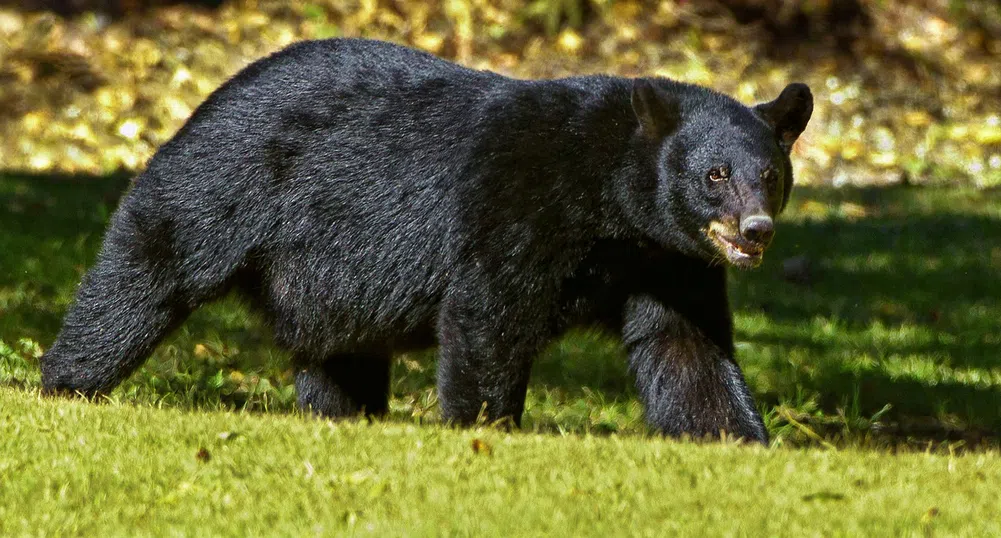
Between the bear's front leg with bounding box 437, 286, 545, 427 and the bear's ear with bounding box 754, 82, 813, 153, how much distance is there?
4.32ft

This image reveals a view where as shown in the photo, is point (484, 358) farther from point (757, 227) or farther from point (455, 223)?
point (757, 227)

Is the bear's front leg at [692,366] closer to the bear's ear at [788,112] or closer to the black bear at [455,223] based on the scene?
the black bear at [455,223]

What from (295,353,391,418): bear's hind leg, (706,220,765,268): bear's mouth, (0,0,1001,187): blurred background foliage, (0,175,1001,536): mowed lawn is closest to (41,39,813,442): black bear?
(706,220,765,268): bear's mouth

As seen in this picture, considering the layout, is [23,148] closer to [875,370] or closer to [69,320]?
[69,320]

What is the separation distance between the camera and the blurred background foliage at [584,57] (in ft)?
45.2

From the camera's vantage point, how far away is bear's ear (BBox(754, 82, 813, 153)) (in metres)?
5.86

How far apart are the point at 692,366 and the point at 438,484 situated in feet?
5.91

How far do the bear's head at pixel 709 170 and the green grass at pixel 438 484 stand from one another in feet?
2.90

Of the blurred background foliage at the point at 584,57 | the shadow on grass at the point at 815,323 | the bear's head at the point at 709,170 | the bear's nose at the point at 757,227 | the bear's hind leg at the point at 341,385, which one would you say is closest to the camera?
the bear's nose at the point at 757,227

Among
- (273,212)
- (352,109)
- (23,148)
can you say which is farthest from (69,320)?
(23,148)

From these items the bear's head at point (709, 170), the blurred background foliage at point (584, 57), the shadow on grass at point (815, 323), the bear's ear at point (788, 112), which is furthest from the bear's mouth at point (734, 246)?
the blurred background foliage at point (584, 57)

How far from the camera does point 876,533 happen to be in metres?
4.00

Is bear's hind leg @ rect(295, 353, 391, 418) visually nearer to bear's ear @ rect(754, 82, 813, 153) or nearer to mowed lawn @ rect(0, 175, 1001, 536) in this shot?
mowed lawn @ rect(0, 175, 1001, 536)

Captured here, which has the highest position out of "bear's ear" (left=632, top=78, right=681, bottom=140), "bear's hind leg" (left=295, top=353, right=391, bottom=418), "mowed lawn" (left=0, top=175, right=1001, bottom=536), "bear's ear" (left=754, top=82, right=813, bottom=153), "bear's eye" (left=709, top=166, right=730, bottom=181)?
"bear's ear" (left=754, top=82, right=813, bottom=153)
